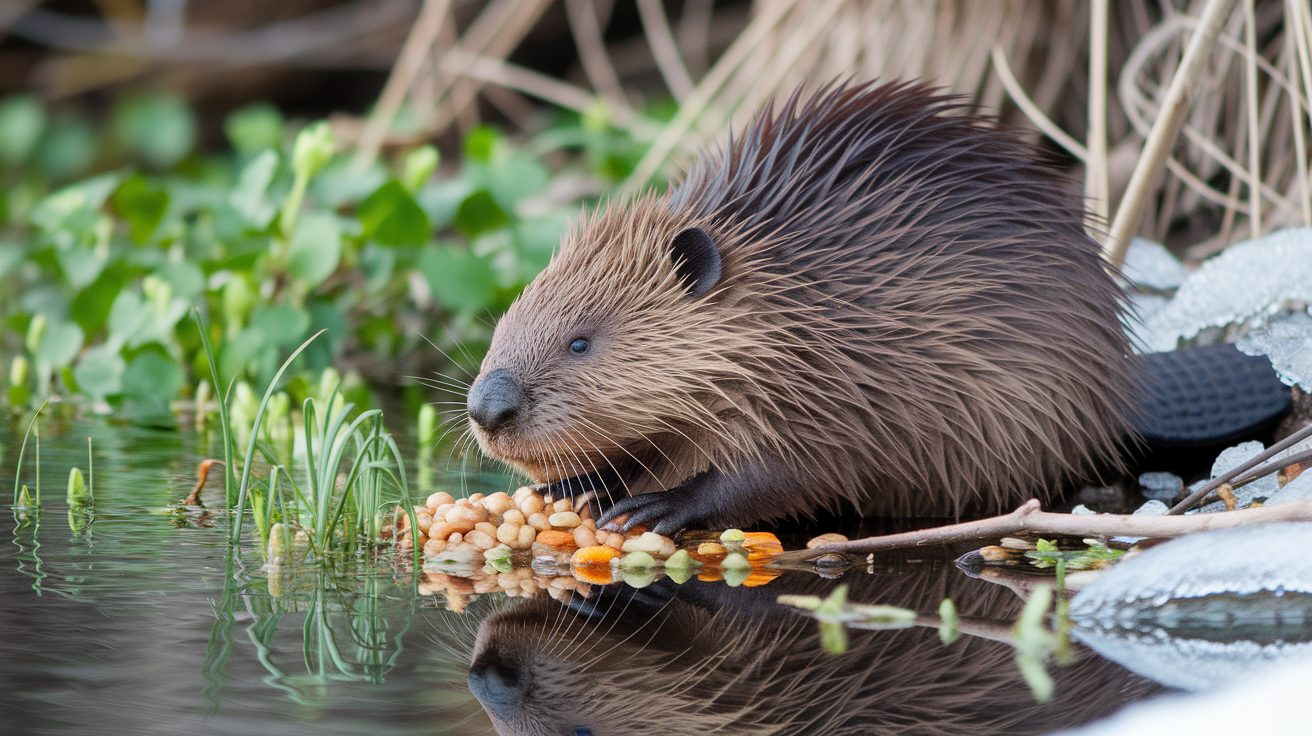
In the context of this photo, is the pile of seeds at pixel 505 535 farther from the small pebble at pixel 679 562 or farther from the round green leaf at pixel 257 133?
the round green leaf at pixel 257 133

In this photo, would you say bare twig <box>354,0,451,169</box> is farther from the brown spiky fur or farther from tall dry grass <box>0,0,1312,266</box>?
the brown spiky fur

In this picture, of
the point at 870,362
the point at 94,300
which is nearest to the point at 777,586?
the point at 870,362

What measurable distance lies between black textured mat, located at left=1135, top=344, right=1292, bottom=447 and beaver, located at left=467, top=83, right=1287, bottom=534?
0.09 metres

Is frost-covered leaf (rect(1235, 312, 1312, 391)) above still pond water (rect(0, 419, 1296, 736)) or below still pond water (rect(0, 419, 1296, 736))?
above

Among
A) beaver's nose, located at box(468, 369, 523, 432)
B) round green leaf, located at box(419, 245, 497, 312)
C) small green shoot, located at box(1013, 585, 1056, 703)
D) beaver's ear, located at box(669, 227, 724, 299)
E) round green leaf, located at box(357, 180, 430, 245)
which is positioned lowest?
small green shoot, located at box(1013, 585, 1056, 703)

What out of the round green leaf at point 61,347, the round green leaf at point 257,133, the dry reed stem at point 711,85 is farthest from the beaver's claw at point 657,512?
the round green leaf at point 257,133

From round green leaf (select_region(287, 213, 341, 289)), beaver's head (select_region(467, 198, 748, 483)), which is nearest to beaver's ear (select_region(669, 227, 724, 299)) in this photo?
beaver's head (select_region(467, 198, 748, 483))

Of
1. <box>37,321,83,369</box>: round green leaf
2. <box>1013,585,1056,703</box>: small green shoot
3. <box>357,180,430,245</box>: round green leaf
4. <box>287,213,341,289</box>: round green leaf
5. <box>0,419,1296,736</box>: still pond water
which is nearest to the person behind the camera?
<box>0,419,1296,736</box>: still pond water

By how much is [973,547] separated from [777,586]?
544mm

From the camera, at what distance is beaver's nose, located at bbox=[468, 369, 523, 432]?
2.88 meters

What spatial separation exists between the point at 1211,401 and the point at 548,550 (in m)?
1.63

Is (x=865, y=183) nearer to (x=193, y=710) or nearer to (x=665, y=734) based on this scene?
(x=665, y=734)

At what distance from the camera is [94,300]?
4.37 m

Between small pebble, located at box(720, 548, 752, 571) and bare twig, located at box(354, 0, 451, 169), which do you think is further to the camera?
bare twig, located at box(354, 0, 451, 169)
